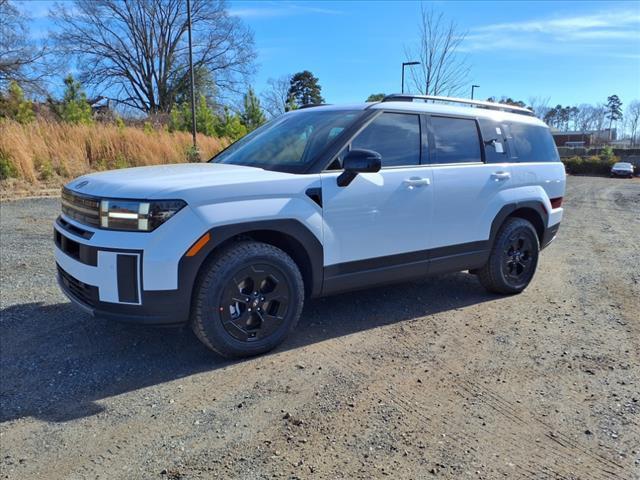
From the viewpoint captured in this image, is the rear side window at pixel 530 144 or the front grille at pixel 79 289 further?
the rear side window at pixel 530 144

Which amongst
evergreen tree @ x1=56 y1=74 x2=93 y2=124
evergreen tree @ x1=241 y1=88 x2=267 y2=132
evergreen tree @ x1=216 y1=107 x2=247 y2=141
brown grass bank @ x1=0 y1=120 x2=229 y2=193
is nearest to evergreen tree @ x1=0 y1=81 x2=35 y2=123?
evergreen tree @ x1=56 y1=74 x2=93 y2=124

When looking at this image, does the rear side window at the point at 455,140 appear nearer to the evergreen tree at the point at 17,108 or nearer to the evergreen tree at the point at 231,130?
the evergreen tree at the point at 17,108

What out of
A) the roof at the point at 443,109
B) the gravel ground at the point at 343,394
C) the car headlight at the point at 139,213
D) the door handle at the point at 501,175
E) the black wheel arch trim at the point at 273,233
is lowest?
the gravel ground at the point at 343,394

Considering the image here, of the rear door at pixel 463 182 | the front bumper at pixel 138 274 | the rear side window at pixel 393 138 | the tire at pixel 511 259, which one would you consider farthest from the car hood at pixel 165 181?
the tire at pixel 511 259

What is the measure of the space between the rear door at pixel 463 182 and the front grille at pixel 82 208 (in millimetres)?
2677

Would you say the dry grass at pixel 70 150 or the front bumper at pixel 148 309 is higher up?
the dry grass at pixel 70 150

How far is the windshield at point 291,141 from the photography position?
3.83 m

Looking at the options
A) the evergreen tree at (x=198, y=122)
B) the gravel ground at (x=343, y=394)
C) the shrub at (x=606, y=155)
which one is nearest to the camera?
the gravel ground at (x=343, y=394)

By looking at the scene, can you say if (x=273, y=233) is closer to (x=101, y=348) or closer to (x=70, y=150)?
(x=101, y=348)

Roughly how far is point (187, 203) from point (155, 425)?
1315mm

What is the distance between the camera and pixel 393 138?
4.11m

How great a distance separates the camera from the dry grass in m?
12.0

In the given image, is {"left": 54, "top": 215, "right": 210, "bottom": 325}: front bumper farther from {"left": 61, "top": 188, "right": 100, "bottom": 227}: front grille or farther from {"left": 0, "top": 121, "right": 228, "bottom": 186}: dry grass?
{"left": 0, "top": 121, "right": 228, "bottom": 186}: dry grass

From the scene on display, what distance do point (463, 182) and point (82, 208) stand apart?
10.3ft
